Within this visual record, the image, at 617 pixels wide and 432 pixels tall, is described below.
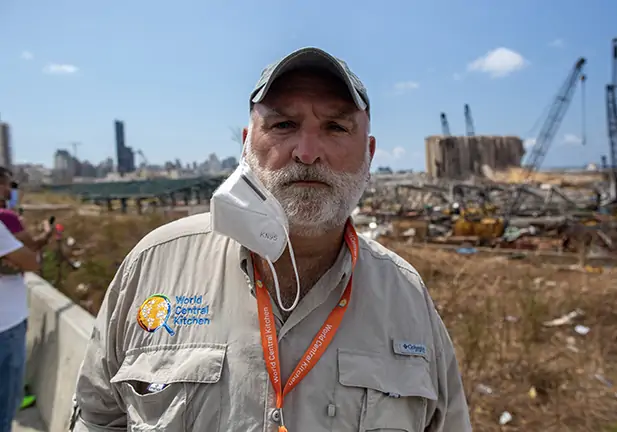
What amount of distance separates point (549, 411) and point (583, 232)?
51.3 ft

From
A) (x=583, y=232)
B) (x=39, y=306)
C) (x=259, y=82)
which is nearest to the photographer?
(x=259, y=82)

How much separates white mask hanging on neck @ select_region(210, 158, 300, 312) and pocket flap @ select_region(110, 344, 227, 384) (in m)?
0.30

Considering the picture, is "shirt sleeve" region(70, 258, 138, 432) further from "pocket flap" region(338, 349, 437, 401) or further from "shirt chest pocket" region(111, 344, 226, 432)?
"pocket flap" region(338, 349, 437, 401)

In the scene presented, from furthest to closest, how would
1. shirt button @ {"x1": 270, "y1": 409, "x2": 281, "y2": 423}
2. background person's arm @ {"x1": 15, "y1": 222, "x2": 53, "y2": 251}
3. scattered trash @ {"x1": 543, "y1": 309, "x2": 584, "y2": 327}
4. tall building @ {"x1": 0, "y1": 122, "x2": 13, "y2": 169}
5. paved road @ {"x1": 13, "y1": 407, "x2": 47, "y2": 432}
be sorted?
tall building @ {"x1": 0, "y1": 122, "x2": 13, "y2": 169} < scattered trash @ {"x1": 543, "y1": 309, "x2": 584, "y2": 327} < paved road @ {"x1": 13, "y1": 407, "x2": 47, "y2": 432} < background person's arm @ {"x1": 15, "y1": 222, "x2": 53, "y2": 251} < shirt button @ {"x1": 270, "y1": 409, "x2": 281, "y2": 423}

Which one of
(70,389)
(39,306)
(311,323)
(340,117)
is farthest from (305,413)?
(39,306)

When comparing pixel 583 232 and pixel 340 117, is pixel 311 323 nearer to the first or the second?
pixel 340 117

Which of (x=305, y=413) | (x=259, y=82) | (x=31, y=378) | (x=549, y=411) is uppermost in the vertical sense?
(x=259, y=82)

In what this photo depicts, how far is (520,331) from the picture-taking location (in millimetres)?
7215

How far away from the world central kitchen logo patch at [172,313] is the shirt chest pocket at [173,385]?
0.26 ft

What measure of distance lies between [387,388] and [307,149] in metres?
0.90

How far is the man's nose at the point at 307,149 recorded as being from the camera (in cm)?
167

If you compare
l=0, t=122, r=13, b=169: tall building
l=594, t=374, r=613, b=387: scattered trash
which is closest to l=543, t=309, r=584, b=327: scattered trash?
l=594, t=374, r=613, b=387: scattered trash

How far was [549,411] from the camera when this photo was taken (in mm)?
4840

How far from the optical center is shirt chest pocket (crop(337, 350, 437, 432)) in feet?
5.16
